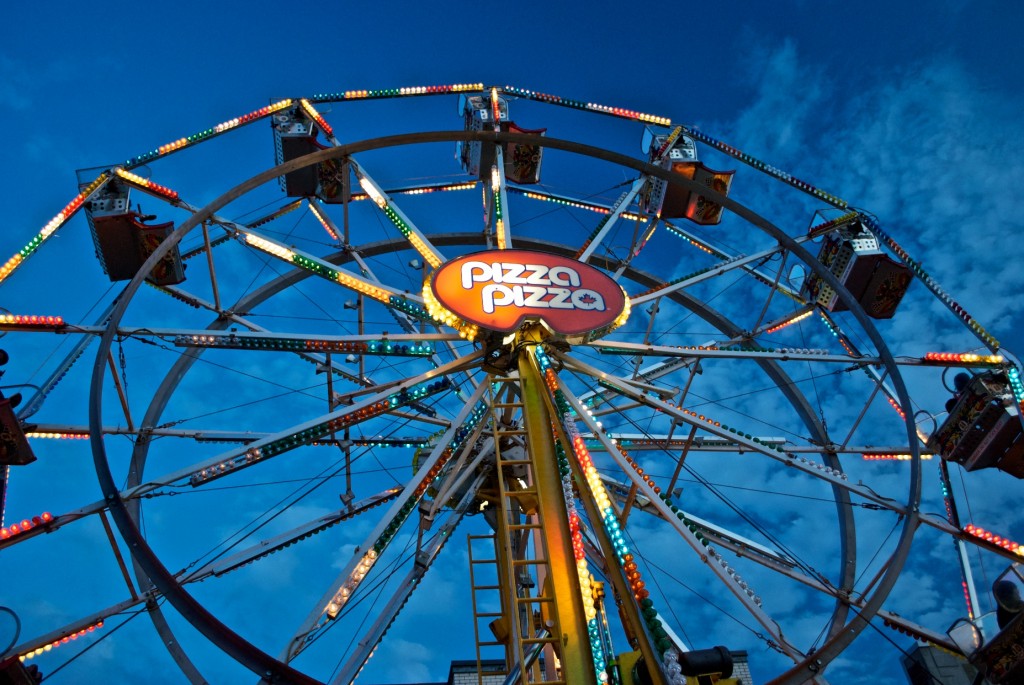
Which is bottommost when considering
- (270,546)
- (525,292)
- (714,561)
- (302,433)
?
(714,561)

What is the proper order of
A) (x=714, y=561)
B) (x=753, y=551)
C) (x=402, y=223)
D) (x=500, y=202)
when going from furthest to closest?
1. (x=753, y=551)
2. (x=500, y=202)
3. (x=402, y=223)
4. (x=714, y=561)

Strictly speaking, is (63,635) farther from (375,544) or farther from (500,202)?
(500,202)

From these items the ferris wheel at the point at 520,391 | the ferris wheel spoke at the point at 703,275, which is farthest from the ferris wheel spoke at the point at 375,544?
the ferris wheel spoke at the point at 703,275

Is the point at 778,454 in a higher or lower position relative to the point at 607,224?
lower

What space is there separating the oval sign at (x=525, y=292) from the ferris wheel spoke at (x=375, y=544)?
60.5 inches

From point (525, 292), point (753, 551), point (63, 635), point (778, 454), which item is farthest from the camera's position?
point (753, 551)

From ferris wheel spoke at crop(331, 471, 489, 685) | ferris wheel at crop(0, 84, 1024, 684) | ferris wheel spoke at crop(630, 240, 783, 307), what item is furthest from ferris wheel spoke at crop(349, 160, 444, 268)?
ferris wheel spoke at crop(331, 471, 489, 685)

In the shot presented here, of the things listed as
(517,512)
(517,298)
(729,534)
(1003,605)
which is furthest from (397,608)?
(1003,605)

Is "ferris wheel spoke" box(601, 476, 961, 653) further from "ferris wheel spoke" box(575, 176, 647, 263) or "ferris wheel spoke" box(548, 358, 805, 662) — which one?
"ferris wheel spoke" box(575, 176, 647, 263)

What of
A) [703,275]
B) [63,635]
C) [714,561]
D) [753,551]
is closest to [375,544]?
[714,561]

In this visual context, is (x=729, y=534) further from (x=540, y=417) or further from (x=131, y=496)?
(x=131, y=496)

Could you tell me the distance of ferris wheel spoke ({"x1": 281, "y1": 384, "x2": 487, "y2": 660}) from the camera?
1024 centimetres

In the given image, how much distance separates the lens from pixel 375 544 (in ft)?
37.6

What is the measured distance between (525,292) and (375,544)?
14.2ft
